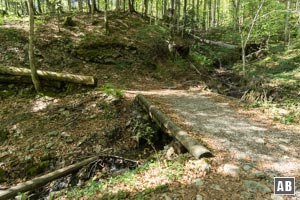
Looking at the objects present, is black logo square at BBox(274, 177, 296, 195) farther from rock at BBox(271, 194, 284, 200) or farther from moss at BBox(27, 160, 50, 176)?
moss at BBox(27, 160, 50, 176)

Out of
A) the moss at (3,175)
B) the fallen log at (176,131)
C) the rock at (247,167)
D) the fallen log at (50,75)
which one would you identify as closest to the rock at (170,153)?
the fallen log at (176,131)

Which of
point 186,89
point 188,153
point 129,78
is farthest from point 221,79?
point 188,153

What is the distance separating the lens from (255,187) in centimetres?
362

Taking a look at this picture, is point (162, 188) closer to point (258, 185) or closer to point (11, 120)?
point (258, 185)

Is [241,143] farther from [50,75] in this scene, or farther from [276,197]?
[50,75]

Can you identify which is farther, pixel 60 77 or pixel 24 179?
pixel 60 77

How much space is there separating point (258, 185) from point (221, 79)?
421 inches

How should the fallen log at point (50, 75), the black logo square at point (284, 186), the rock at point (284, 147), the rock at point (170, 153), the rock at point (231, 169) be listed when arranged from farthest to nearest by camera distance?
the fallen log at point (50, 75) → the rock at point (170, 153) → the rock at point (284, 147) → the rock at point (231, 169) → the black logo square at point (284, 186)

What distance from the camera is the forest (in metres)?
4.07

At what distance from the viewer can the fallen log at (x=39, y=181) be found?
459 cm

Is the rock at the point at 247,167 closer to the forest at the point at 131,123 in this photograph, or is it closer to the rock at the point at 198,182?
the forest at the point at 131,123

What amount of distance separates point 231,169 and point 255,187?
0.54 metres

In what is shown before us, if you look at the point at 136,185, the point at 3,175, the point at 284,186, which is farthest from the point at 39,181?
the point at 284,186

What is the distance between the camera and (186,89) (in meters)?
11.2
